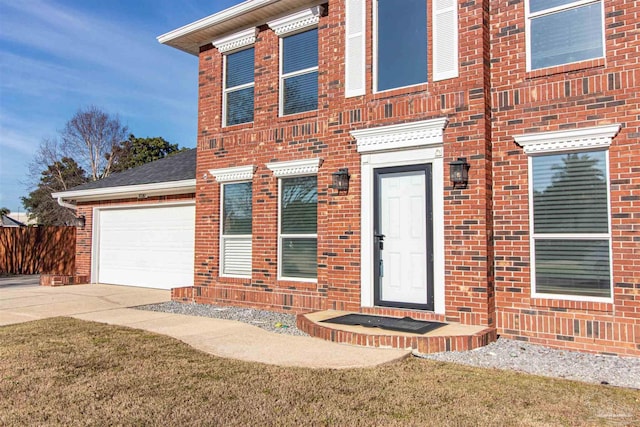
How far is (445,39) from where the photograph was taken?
22.9ft

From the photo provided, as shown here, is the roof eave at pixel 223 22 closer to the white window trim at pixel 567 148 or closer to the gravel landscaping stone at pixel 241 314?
the white window trim at pixel 567 148

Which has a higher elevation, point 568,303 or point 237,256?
point 237,256

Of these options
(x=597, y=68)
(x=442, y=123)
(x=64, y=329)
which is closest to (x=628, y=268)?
(x=597, y=68)

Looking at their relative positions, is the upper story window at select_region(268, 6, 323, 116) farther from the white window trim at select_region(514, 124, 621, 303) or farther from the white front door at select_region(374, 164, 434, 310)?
the white window trim at select_region(514, 124, 621, 303)

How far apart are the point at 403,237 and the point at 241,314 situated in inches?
136

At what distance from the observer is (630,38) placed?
5.86 m

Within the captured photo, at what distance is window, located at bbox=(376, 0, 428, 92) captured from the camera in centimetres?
730

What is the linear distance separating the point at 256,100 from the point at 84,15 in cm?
1168

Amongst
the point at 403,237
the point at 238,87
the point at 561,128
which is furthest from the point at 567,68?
the point at 238,87

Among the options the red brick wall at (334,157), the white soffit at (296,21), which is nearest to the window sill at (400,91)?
the red brick wall at (334,157)

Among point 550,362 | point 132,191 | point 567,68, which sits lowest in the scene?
point 550,362

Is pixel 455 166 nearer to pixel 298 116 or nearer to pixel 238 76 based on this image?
pixel 298 116

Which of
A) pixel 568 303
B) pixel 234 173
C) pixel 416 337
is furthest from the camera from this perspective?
pixel 234 173

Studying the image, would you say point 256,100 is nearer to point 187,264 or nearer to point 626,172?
point 187,264
